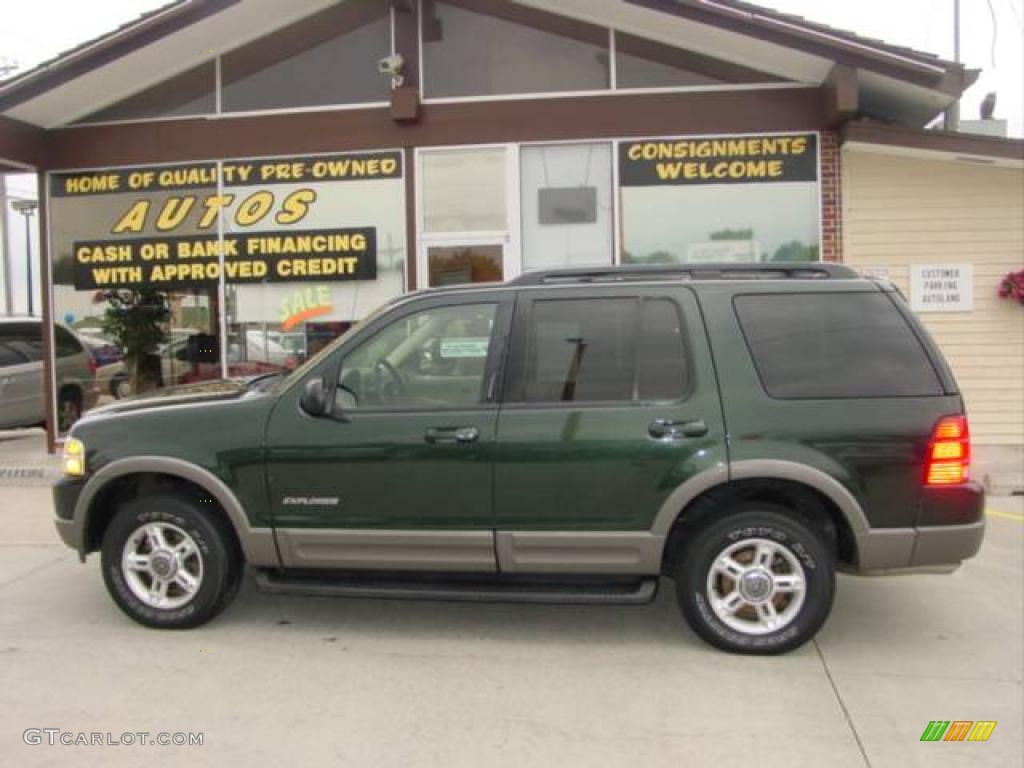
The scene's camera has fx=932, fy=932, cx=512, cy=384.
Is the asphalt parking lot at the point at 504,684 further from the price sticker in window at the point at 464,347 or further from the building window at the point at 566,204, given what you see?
the building window at the point at 566,204

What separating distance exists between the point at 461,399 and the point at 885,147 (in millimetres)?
6625

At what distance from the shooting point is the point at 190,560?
4848mm

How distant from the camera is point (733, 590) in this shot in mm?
4438

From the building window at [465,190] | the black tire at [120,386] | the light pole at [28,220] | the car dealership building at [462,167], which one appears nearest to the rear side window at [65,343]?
the car dealership building at [462,167]

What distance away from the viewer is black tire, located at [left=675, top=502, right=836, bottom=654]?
436 cm

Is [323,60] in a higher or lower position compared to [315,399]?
higher

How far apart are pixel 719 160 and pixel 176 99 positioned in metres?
6.08

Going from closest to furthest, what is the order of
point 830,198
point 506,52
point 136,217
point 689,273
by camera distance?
point 689,273, point 830,198, point 506,52, point 136,217

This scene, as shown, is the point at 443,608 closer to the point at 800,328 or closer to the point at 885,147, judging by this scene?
the point at 800,328

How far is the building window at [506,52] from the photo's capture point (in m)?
9.89

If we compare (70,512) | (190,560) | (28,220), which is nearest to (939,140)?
(190,560)

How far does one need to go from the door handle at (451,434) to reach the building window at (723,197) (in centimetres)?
575

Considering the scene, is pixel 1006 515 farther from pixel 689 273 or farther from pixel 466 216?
pixel 466 216

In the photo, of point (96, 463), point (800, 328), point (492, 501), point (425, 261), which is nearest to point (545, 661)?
point (492, 501)
